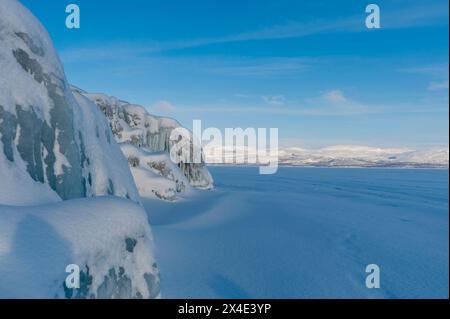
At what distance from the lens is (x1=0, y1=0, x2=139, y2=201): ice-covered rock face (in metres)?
9.39

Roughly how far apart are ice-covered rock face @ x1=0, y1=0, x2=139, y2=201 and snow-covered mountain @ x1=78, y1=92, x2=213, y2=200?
1158cm

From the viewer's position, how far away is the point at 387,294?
35.7 feet

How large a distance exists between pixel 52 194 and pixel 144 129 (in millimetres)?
37717

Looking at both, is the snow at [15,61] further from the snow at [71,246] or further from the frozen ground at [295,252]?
the frozen ground at [295,252]

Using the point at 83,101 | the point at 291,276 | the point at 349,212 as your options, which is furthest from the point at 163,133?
the point at 291,276

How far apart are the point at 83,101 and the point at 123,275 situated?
35.3ft

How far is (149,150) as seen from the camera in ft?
135

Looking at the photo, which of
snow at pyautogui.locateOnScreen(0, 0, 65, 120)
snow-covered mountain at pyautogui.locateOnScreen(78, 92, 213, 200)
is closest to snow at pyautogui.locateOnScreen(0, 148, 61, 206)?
snow at pyautogui.locateOnScreen(0, 0, 65, 120)

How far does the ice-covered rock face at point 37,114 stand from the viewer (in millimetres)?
9391

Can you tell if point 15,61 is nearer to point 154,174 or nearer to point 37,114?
point 37,114

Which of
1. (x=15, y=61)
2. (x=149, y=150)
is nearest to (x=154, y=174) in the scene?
(x=149, y=150)

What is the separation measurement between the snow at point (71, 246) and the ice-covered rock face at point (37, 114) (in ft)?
11.3

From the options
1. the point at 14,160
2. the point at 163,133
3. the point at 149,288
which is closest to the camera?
the point at 149,288
